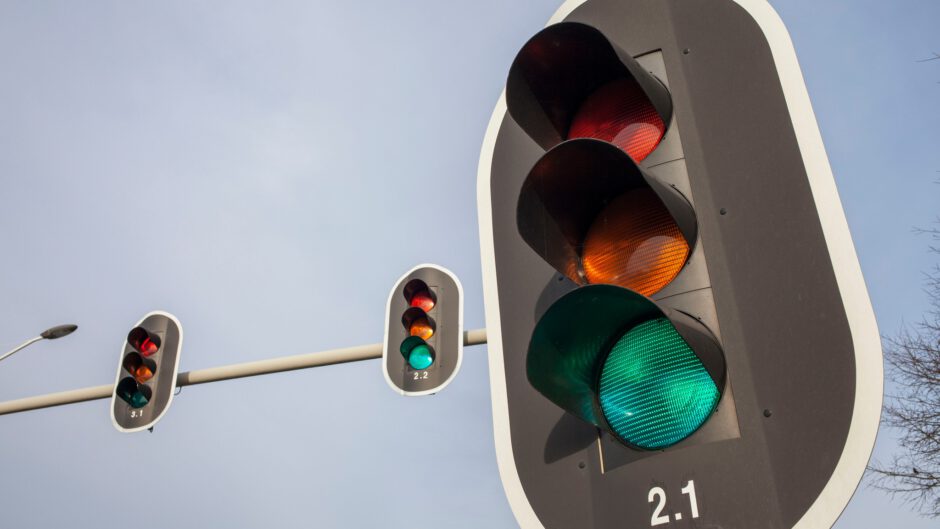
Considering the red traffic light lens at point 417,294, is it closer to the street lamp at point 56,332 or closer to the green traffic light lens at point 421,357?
the green traffic light lens at point 421,357

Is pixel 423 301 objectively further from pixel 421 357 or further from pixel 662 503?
pixel 662 503

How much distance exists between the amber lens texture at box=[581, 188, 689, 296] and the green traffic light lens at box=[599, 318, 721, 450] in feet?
0.67

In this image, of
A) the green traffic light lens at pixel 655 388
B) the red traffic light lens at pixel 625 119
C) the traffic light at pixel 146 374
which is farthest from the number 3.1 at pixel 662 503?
the traffic light at pixel 146 374

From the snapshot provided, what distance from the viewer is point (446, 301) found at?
15.9 ft

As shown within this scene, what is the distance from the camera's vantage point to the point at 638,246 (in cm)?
253

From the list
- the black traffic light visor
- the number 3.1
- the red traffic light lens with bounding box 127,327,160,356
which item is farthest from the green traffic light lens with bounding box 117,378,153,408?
the number 3.1

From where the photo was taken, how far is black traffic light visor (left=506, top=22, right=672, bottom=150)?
269 centimetres

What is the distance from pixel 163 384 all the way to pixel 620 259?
4.18m

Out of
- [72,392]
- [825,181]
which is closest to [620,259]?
[825,181]

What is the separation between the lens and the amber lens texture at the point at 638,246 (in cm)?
250

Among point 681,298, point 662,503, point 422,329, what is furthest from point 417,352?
point 662,503

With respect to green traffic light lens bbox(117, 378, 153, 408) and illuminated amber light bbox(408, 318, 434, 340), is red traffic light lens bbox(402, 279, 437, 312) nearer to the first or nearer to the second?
illuminated amber light bbox(408, 318, 434, 340)

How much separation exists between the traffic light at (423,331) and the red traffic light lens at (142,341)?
2.04 metres

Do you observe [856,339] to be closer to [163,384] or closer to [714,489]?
[714,489]
